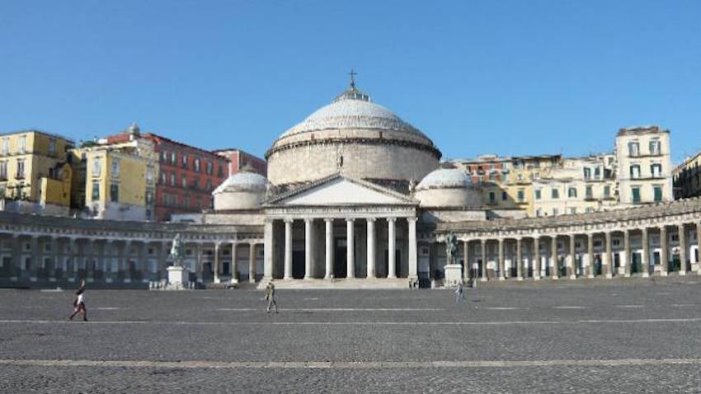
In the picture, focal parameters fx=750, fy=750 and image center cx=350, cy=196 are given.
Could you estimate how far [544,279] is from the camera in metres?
76.2

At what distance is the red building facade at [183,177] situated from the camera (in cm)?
10319

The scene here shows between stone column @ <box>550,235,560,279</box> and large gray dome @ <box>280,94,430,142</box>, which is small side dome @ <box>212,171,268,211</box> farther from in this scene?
stone column @ <box>550,235,560,279</box>

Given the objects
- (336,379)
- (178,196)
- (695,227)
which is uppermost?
(178,196)

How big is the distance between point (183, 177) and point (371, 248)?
39750 mm

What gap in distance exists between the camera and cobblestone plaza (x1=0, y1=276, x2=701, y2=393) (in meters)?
12.8

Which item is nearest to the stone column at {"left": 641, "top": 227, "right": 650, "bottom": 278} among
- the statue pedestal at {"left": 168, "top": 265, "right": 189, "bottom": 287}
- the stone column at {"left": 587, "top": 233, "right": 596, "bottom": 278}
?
the stone column at {"left": 587, "top": 233, "right": 596, "bottom": 278}

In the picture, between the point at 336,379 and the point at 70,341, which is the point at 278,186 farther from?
Answer: the point at 336,379

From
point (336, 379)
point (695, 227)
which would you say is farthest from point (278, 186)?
point (336, 379)

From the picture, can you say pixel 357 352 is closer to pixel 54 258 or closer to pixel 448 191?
pixel 54 258

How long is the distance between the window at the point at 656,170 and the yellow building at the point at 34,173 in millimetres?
69509

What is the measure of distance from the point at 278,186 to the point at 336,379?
86.2 m

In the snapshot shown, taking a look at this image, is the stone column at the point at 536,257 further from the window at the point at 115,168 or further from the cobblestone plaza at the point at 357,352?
the window at the point at 115,168

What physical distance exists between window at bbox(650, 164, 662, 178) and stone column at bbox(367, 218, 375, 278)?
106 feet

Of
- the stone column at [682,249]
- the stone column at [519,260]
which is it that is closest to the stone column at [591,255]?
the stone column at [519,260]
